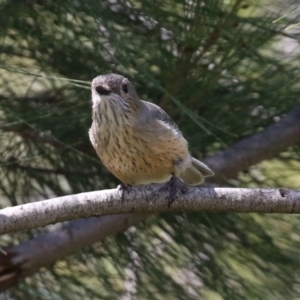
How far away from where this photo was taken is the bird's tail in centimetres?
247

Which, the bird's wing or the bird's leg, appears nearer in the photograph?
the bird's leg

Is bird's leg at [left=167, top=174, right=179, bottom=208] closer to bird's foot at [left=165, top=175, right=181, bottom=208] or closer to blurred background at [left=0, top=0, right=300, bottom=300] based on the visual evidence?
bird's foot at [left=165, top=175, right=181, bottom=208]

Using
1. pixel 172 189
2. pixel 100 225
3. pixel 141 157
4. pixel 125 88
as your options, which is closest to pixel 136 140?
pixel 141 157

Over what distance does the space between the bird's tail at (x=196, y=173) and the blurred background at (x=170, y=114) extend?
71 millimetres

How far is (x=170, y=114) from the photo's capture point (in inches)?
97.7

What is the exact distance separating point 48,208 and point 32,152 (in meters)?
0.70

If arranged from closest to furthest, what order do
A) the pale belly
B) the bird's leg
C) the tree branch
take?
the tree branch, the bird's leg, the pale belly

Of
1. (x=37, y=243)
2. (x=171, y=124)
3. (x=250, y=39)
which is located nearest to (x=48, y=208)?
(x=37, y=243)

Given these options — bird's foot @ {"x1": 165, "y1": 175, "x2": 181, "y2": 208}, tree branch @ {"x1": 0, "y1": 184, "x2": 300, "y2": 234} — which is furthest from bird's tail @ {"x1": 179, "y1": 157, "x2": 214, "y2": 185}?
tree branch @ {"x1": 0, "y1": 184, "x2": 300, "y2": 234}

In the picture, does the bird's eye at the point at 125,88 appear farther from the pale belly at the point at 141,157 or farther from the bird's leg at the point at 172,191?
the bird's leg at the point at 172,191

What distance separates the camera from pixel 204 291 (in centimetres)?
249

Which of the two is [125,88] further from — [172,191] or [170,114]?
[172,191]

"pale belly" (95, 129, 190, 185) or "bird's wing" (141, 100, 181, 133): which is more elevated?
"bird's wing" (141, 100, 181, 133)

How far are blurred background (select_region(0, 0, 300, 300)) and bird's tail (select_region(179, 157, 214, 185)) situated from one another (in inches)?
2.8
